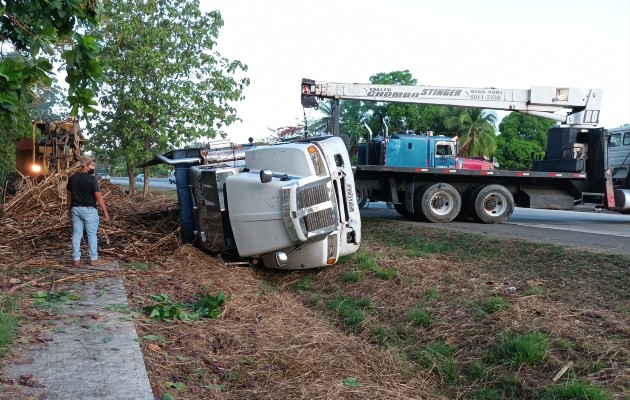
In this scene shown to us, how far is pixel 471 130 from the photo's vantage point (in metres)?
46.1

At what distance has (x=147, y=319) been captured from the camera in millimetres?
6238

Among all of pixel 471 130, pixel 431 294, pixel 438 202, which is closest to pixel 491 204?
pixel 438 202

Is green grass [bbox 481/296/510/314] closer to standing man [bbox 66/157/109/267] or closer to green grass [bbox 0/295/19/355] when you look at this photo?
green grass [bbox 0/295/19/355]

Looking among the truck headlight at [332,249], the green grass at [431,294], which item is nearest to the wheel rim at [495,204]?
the truck headlight at [332,249]

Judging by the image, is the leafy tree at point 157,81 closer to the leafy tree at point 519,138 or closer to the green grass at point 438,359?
the green grass at point 438,359

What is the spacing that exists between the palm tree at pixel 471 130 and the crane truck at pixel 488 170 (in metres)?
27.3

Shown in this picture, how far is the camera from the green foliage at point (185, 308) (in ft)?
21.4

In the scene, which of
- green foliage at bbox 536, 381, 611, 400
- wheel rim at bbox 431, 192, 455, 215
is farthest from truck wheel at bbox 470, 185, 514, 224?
green foliage at bbox 536, 381, 611, 400

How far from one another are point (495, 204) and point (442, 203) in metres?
1.48

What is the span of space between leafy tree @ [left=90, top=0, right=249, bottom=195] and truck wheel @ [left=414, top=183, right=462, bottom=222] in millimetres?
10517

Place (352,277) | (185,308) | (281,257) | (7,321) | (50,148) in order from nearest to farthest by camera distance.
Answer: (7,321), (185,308), (281,257), (352,277), (50,148)

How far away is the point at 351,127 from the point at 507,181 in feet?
90.5

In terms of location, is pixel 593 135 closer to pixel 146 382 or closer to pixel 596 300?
pixel 596 300

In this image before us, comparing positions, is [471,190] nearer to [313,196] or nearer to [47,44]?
[313,196]
